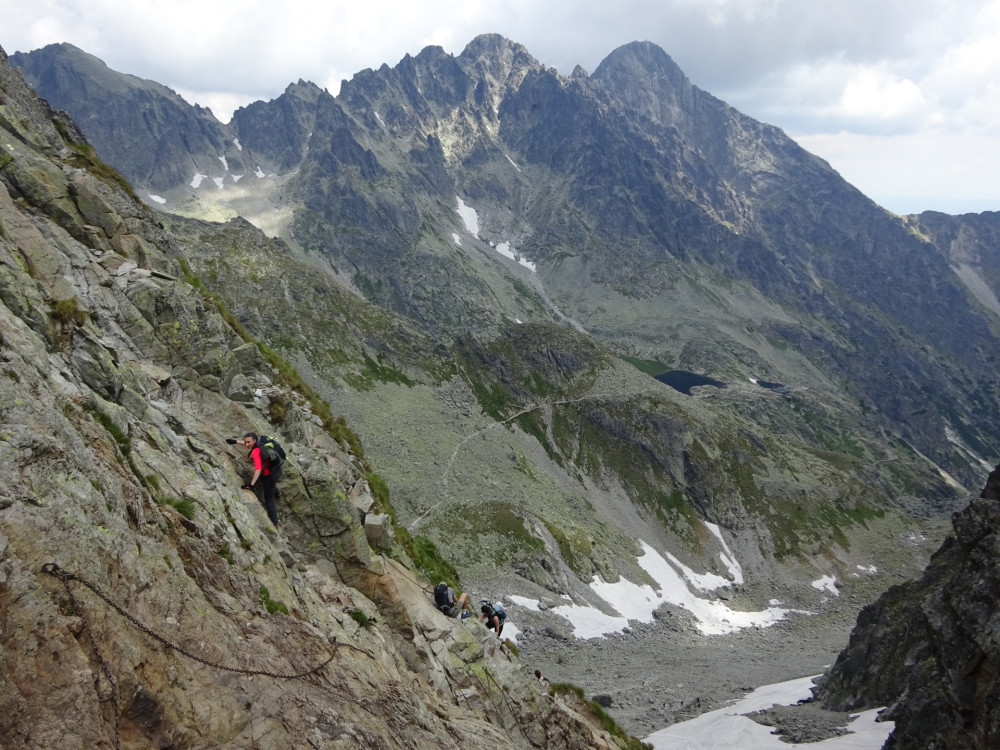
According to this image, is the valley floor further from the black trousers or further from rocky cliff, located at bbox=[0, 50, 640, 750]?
the black trousers

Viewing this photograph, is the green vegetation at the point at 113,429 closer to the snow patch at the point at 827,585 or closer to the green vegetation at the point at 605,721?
the green vegetation at the point at 605,721

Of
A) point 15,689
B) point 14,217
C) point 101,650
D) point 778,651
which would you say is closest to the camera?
point 15,689

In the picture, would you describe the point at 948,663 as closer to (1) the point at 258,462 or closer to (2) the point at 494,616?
(2) the point at 494,616

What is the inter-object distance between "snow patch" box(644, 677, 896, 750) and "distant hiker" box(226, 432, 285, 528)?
30181mm

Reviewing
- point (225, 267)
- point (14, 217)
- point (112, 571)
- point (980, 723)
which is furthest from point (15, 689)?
point (225, 267)

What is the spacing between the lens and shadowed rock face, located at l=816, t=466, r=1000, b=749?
77.4ft

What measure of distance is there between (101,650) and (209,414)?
1179 cm

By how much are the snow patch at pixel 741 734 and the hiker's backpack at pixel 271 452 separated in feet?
101

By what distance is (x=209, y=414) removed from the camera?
1928 cm

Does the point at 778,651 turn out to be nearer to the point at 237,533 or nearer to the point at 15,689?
the point at 237,533

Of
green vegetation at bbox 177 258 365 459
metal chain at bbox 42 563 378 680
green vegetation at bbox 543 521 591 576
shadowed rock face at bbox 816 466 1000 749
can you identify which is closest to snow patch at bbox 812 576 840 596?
green vegetation at bbox 543 521 591 576

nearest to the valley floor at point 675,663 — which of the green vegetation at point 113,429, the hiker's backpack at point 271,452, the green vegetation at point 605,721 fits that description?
the green vegetation at point 605,721

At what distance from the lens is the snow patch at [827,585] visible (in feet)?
286

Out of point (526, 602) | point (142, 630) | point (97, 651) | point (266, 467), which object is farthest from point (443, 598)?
point (526, 602)
